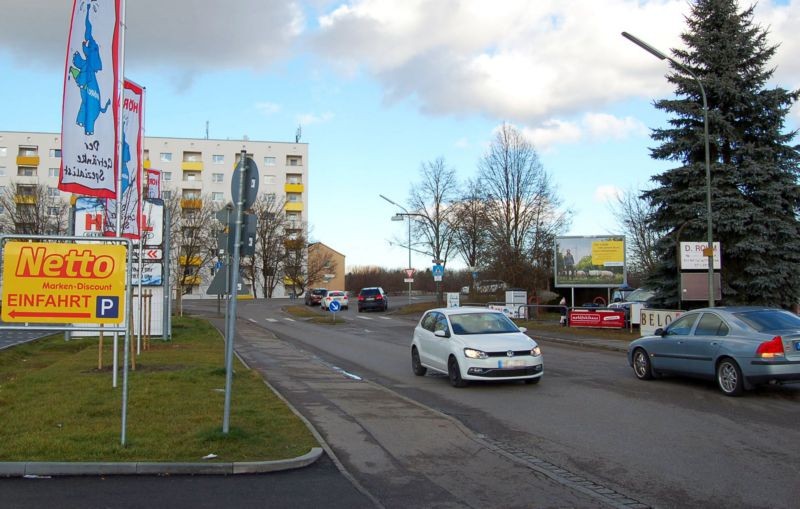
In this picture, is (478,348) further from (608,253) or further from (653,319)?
(608,253)

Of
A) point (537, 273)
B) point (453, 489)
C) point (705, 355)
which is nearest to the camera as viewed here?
point (453, 489)

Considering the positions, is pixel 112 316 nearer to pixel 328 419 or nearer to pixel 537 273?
pixel 328 419

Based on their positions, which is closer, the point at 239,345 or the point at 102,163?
the point at 102,163

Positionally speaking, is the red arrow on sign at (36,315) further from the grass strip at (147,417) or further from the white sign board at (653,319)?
the white sign board at (653,319)

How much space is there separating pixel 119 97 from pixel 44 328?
16.4ft

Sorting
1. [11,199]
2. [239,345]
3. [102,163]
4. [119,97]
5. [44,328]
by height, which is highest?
[11,199]

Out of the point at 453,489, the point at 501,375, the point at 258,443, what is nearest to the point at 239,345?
the point at 501,375

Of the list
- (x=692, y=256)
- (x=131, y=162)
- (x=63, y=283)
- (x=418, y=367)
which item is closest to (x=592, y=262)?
(x=692, y=256)

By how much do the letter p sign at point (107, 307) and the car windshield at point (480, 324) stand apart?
7498 millimetres

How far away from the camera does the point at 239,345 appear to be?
2294 centimetres

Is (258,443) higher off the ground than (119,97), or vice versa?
(119,97)

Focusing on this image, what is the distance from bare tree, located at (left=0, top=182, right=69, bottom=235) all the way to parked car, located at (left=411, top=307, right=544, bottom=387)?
118ft

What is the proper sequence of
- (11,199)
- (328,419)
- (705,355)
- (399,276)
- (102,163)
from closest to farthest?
1. (328,419)
2. (102,163)
3. (705,355)
4. (11,199)
5. (399,276)

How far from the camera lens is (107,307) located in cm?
722
